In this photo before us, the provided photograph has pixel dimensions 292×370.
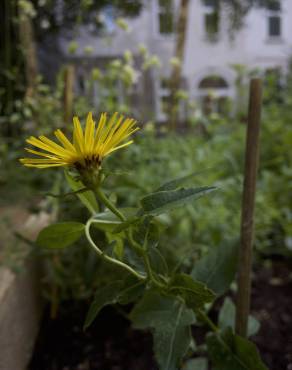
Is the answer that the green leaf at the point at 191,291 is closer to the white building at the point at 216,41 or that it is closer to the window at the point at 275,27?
the white building at the point at 216,41

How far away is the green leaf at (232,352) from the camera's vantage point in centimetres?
41

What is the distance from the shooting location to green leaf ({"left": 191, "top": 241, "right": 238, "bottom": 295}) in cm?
46

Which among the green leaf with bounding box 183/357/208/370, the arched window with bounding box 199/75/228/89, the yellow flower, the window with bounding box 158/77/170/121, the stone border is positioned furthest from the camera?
the arched window with bounding box 199/75/228/89

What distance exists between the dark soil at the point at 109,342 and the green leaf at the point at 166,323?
41 cm

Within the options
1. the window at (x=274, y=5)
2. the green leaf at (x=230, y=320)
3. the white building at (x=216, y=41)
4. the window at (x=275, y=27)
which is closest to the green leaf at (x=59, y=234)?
the green leaf at (x=230, y=320)

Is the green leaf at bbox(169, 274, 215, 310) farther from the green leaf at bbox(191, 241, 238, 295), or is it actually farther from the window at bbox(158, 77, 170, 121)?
the window at bbox(158, 77, 170, 121)

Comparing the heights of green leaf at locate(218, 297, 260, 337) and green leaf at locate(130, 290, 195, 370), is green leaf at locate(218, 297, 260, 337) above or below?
below

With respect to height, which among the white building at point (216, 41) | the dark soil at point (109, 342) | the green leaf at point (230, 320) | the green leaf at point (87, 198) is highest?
the white building at point (216, 41)

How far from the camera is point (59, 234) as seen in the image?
0.36 meters

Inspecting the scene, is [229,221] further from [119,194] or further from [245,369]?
[245,369]

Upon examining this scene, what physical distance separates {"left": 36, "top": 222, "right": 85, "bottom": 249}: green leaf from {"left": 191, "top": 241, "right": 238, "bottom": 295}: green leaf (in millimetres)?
169

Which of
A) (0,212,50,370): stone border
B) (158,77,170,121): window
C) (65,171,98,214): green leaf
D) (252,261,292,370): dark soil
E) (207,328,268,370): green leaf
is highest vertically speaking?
(158,77,170,121): window

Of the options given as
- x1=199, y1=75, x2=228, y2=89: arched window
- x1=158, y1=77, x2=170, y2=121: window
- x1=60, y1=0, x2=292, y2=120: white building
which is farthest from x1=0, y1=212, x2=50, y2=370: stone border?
x1=199, y1=75, x2=228, y2=89: arched window

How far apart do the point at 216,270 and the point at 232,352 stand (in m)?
0.09
